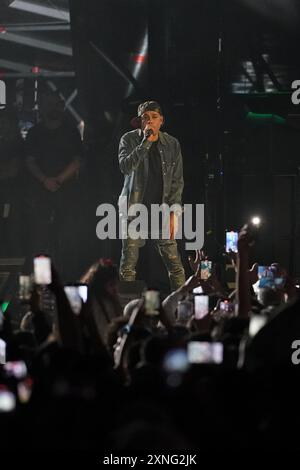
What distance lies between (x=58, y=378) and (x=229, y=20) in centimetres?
954

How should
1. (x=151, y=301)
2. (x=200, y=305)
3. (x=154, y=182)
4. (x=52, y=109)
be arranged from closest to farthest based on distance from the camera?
(x=151, y=301)
(x=200, y=305)
(x=154, y=182)
(x=52, y=109)

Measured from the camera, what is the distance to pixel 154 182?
1209 centimetres

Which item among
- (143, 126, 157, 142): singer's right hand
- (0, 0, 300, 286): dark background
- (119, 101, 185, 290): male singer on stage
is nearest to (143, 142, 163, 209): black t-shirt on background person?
(119, 101, 185, 290): male singer on stage

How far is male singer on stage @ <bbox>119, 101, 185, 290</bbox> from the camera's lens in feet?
39.1

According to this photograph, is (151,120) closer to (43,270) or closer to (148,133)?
(148,133)

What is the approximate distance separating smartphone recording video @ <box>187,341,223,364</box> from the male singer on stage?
623 cm

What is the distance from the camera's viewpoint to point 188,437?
435cm

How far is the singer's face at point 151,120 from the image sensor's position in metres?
11.6

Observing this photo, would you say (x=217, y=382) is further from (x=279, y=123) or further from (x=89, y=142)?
(x=279, y=123)

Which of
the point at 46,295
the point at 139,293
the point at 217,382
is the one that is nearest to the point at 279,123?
the point at 139,293

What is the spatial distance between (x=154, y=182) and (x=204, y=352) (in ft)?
21.4

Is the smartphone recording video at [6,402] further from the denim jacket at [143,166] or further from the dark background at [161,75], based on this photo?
the dark background at [161,75]

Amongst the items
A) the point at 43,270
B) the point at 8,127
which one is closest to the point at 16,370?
the point at 43,270

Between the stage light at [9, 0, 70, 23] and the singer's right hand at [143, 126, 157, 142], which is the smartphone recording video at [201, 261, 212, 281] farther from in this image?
the stage light at [9, 0, 70, 23]
